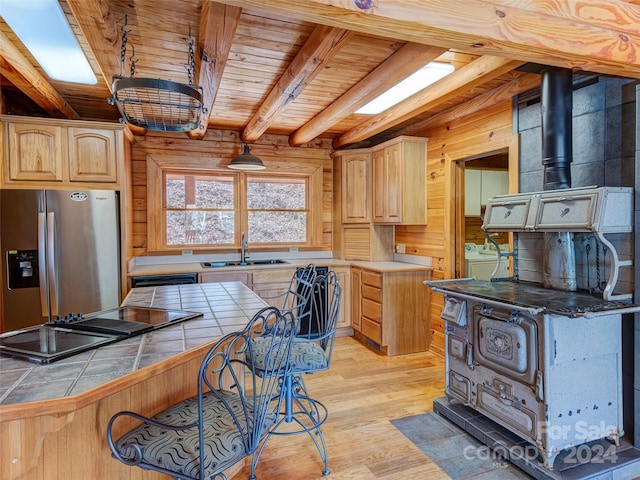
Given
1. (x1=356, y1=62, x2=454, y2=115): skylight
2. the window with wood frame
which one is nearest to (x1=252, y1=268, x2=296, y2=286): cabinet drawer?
the window with wood frame

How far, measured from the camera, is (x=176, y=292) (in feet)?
8.57

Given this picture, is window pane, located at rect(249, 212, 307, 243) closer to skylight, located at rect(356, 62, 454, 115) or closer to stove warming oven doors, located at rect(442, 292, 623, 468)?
skylight, located at rect(356, 62, 454, 115)

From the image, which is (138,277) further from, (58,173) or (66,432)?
(66,432)

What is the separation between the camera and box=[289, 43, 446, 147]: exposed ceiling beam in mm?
2256

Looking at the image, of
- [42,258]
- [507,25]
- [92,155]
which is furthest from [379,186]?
[42,258]

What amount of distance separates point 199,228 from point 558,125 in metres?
3.63

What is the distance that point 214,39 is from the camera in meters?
2.05

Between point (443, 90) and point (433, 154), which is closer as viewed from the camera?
point (443, 90)

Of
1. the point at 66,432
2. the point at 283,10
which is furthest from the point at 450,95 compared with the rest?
the point at 66,432

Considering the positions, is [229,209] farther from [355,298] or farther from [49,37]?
[49,37]

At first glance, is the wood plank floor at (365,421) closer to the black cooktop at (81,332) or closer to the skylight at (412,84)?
the black cooktop at (81,332)

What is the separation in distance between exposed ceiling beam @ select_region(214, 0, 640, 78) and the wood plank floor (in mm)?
2188

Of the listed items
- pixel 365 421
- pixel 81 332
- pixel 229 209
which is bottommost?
pixel 365 421

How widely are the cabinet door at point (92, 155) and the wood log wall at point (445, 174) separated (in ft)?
10.2
